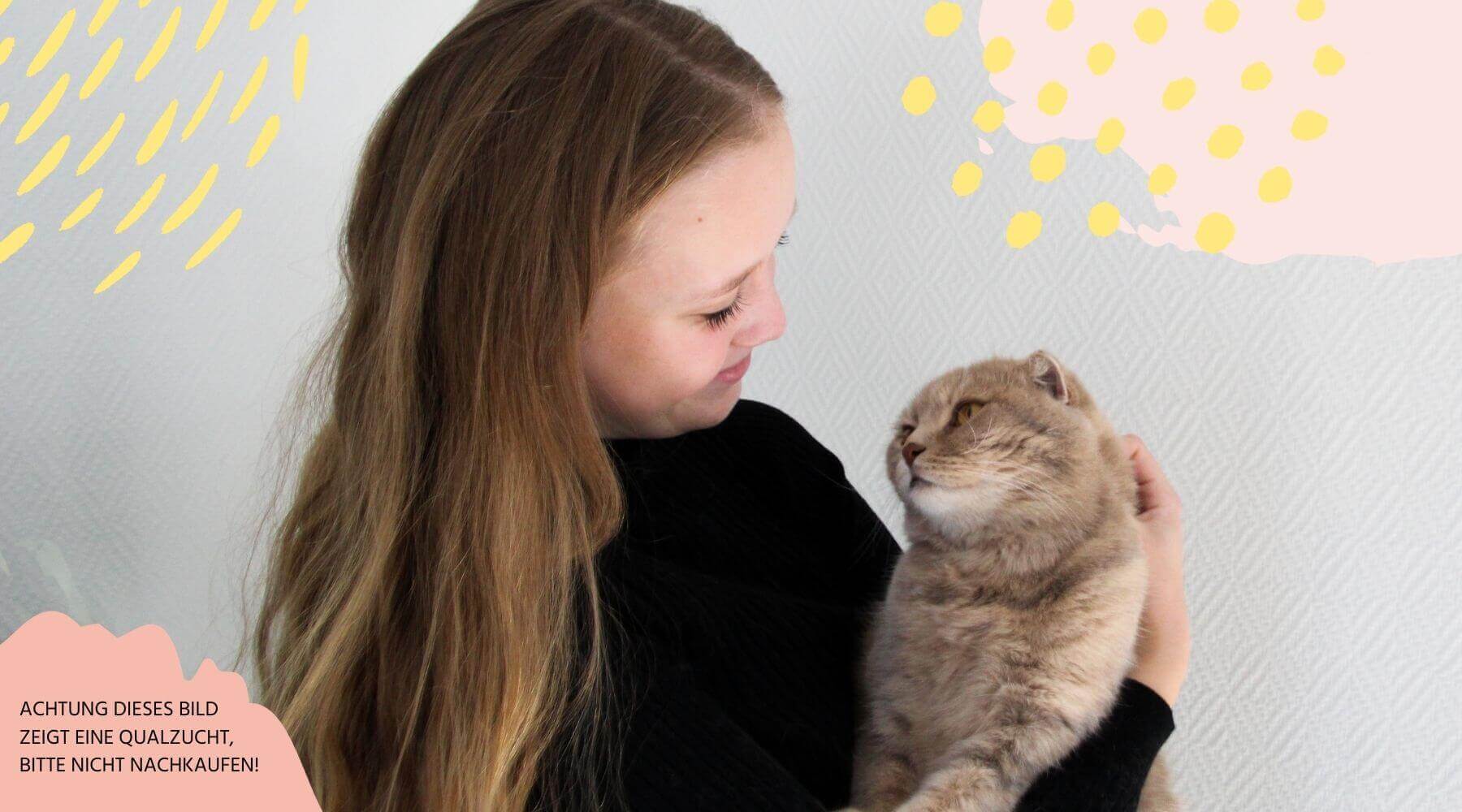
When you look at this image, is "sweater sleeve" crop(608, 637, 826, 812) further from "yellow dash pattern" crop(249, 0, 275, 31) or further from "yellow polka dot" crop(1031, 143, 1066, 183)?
"yellow dash pattern" crop(249, 0, 275, 31)

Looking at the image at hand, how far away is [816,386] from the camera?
1.46 m

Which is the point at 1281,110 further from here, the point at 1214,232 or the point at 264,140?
the point at 264,140

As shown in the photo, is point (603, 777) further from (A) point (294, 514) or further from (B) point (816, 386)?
(B) point (816, 386)

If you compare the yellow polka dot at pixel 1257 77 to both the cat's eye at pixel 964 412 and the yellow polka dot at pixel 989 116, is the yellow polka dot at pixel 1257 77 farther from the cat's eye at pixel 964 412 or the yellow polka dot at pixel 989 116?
the cat's eye at pixel 964 412

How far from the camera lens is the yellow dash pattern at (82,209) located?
1.24 metres

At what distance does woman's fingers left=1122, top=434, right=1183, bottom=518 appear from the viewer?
1.04 m

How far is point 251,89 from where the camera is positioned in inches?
51.9

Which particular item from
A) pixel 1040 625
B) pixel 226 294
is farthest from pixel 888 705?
pixel 226 294

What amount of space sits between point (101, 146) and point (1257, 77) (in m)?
1.25

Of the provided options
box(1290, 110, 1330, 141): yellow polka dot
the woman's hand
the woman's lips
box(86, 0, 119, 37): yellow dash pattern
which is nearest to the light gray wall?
box(86, 0, 119, 37): yellow dash pattern

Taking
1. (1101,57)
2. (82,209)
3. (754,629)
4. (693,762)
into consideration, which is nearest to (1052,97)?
(1101,57)

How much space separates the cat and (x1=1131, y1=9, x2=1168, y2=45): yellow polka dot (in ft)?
1.51

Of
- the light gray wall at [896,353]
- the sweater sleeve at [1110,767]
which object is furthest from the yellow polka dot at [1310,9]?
the sweater sleeve at [1110,767]

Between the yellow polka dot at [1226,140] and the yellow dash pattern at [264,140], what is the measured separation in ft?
3.47
